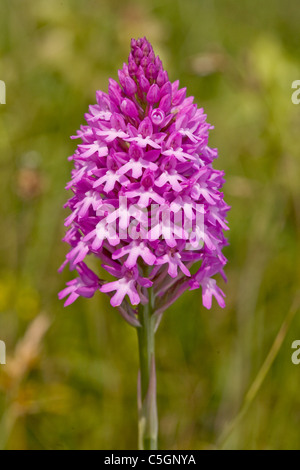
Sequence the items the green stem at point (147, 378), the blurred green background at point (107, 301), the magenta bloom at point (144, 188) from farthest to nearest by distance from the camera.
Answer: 1. the blurred green background at point (107, 301)
2. the green stem at point (147, 378)
3. the magenta bloom at point (144, 188)

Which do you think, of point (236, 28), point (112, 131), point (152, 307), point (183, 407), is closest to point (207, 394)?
point (183, 407)

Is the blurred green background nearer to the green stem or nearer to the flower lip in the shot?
the green stem

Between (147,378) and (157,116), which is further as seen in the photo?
(147,378)

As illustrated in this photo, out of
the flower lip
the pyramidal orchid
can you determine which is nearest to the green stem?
the pyramidal orchid

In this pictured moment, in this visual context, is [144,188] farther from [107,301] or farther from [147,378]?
[107,301]

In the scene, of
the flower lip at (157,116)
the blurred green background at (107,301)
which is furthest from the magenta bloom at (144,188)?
the blurred green background at (107,301)

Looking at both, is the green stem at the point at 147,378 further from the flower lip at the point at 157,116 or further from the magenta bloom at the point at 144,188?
the flower lip at the point at 157,116

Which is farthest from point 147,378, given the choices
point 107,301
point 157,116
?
point 107,301
